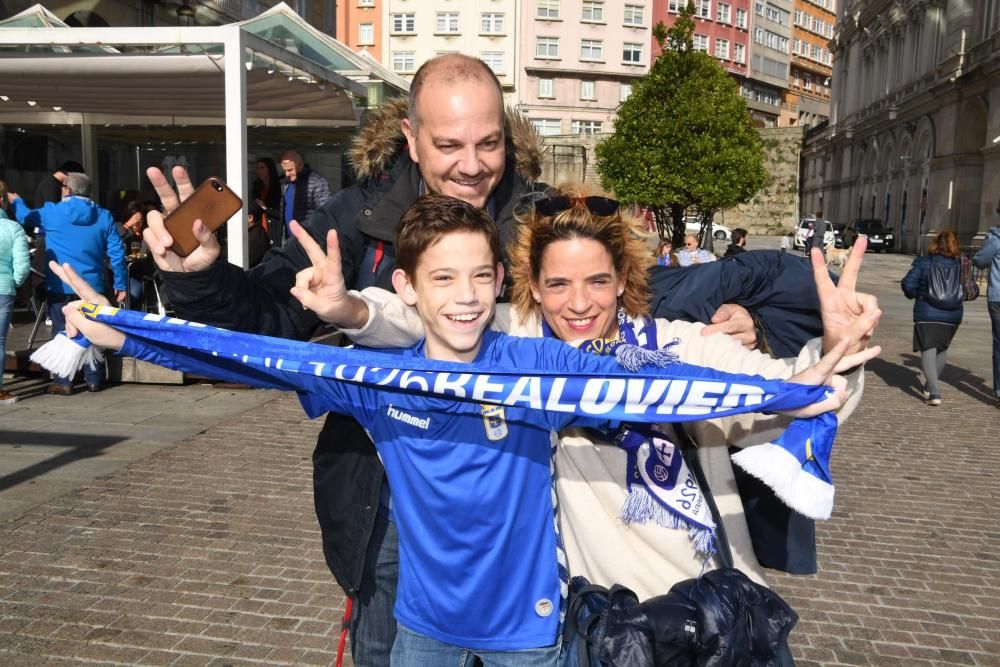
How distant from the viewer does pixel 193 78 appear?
37.1ft

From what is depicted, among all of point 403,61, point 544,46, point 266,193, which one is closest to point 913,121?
point 544,46

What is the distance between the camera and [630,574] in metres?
2.34

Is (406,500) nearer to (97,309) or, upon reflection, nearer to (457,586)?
(457,586)

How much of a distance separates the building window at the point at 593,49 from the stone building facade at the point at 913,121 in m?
18.0

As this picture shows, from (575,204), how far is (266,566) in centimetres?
331

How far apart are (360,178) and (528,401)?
110 cm

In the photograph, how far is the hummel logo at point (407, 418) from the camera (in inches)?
92.2

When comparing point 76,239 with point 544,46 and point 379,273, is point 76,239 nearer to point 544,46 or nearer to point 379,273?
point 379,273

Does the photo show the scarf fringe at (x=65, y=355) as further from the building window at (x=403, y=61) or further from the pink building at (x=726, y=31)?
the pink building at (x=726, y=31)

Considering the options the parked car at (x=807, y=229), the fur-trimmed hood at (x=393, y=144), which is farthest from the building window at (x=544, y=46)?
the fur-trimmed hood at (x=393, y=144)

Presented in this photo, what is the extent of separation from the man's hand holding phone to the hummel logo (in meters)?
0.62

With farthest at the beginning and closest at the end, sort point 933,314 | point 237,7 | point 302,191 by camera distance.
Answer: point 237,7
point 302,191
point 933,314

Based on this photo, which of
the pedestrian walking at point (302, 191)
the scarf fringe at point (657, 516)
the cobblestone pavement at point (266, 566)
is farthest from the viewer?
the pedestrian walking at point (302, 191)

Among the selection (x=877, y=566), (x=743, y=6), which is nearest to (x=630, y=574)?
(x=877, y=566)
